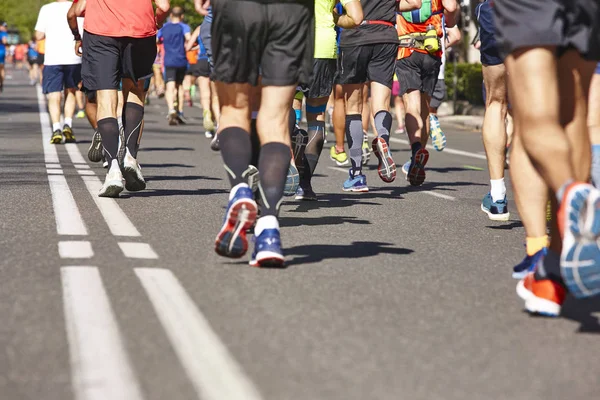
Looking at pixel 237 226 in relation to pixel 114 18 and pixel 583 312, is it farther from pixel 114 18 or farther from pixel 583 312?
pixel 114 18

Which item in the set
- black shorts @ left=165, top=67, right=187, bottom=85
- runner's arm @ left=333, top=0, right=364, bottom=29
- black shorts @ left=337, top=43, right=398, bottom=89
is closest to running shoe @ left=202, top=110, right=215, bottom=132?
black shorts @ left=165, top=67, right=187, bottom=85

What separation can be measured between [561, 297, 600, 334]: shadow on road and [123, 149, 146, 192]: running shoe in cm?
477

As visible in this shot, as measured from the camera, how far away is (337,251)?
671 cm

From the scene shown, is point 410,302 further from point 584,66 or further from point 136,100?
point 136,100

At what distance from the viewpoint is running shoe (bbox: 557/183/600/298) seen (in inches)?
173

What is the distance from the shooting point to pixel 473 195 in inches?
414

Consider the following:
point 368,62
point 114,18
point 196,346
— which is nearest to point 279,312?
point 196,346

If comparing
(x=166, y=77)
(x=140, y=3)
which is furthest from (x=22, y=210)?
(x=166, y=77)

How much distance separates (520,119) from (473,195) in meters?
5.53

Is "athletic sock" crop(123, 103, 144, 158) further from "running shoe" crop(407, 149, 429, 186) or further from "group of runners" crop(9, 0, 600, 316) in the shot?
"running shoe" crop(407, 149, 429, 186)

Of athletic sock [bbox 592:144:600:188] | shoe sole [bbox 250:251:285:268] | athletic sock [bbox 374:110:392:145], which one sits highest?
athletic sock [bbox 592:144:600:188]

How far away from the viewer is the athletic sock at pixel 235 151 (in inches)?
236

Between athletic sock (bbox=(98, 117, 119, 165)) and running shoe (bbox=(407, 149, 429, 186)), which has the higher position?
athletic sock (bbox=(98, 117, 119, 165))

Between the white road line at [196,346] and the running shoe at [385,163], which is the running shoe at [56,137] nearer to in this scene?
the running shoe at [385,163]
